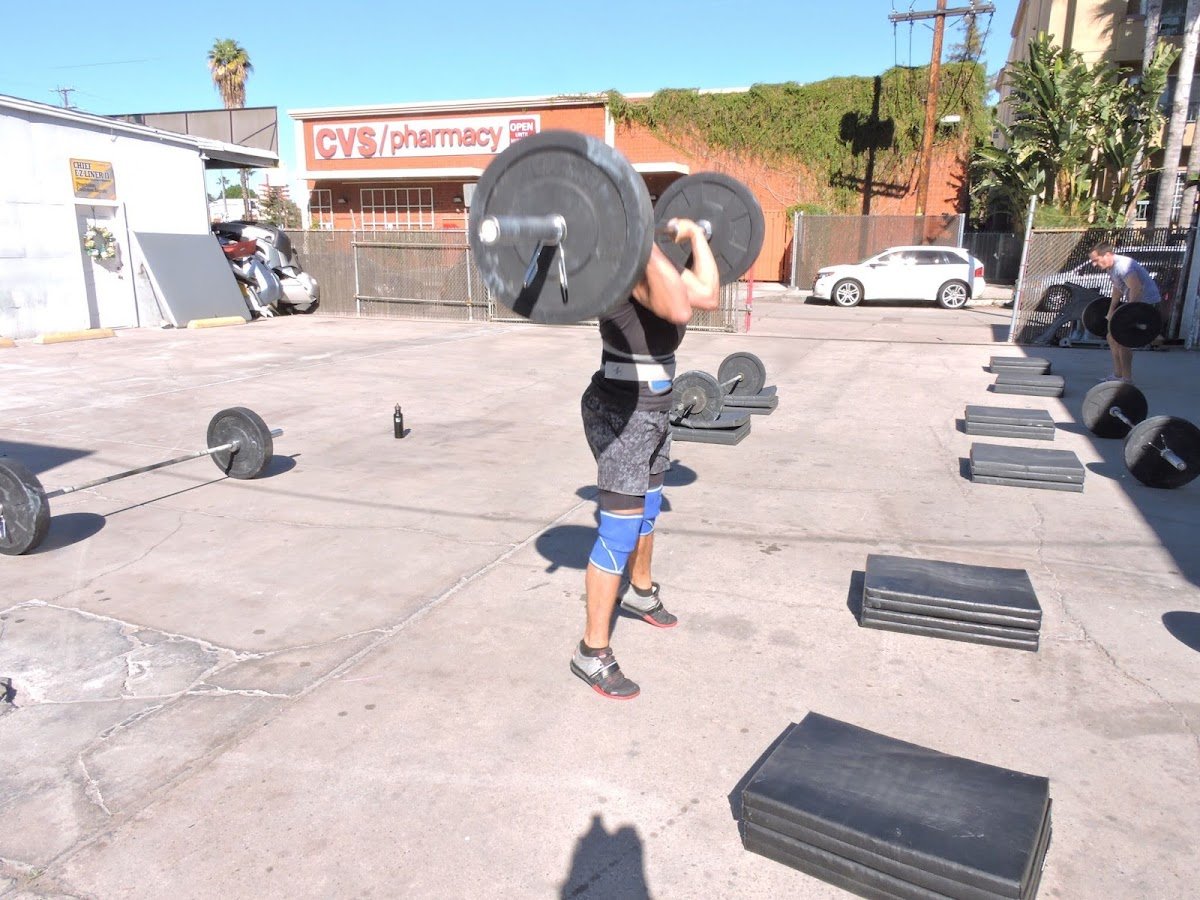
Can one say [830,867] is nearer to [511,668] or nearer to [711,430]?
[511,668]

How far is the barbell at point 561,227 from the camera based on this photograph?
2736mm

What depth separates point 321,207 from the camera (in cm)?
3184

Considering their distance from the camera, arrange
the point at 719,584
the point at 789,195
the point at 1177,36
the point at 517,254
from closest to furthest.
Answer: the point at 517,254, the point at 719,584, the point at 1177,36, the point at 789,195

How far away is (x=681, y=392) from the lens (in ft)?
25.4

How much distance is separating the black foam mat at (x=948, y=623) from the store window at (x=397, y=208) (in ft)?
93.6

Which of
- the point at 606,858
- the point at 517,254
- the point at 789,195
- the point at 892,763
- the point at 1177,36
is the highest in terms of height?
the point at 1177,36

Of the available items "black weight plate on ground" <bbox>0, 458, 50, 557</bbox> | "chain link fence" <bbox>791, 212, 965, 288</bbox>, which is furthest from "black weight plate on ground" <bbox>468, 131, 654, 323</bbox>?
"chain link fence" <bbox>791, 212, 965, 288</bbox>

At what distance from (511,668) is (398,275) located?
1664 cm

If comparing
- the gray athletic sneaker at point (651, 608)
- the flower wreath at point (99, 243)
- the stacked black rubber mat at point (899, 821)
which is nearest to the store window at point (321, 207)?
the flower wreath at point (99, 243)

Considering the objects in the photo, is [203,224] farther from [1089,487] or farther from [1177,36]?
[1177,36]

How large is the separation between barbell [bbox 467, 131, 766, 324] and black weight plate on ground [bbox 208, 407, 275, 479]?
388 centimetres

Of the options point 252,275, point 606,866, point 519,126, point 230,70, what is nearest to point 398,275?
point 252,275

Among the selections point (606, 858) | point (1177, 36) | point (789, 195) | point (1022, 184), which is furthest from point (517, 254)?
point (1177, 36)

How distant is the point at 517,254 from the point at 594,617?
1.50 meters
